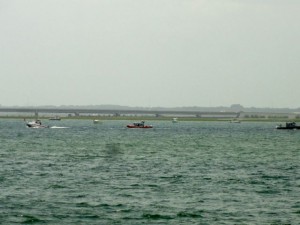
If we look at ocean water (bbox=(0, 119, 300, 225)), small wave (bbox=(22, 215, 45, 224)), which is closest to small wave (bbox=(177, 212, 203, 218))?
ocean water (bbox=(0, 119, 300, 225))

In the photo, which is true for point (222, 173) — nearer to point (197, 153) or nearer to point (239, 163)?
point (239, 163)

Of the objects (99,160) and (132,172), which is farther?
(99,160)

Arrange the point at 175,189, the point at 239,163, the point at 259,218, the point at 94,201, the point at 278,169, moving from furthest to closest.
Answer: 1. the point at 239,163
2. the point at 278,169
3. the point at 175,189
4. the point at 94,201
5. the point at 259,218

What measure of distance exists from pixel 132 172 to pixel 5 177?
12110 mm

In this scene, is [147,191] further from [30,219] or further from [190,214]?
[30,219]

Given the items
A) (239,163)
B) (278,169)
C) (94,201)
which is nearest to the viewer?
(94,201)

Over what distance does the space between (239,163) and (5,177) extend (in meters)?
29.4

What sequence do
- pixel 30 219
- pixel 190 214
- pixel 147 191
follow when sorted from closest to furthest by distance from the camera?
pixel 30 219 < pixel 190 214 < pixel 147 191

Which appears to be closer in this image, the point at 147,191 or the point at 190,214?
the point at 190,214

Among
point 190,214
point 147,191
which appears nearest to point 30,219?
point 190,214

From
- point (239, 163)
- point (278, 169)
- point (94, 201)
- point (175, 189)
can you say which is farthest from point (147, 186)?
point (239, 163)

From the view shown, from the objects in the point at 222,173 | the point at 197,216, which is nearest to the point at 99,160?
the point at 222,173

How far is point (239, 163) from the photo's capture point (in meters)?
83.4

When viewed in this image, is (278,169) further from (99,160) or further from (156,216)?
(156,216)
